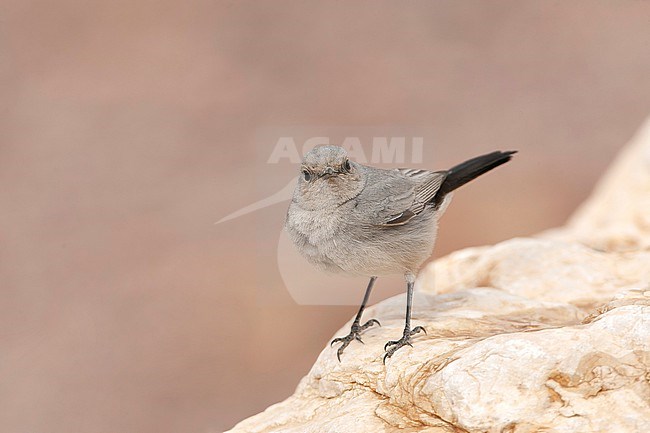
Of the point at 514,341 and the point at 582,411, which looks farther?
the point at 514,341

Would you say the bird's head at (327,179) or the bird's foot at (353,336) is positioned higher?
the bird's head at (327,179)

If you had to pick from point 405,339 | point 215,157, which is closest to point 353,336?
point 405,339

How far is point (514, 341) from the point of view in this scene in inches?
132

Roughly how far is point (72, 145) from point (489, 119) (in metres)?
6.28

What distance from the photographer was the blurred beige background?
322 inches

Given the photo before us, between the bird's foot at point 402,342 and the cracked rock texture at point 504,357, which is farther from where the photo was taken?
the bird's foot at point 402,342

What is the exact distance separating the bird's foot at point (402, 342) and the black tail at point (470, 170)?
90 cm

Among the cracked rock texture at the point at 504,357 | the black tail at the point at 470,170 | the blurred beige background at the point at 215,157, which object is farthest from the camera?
the blurred beige background at the point at 215,157

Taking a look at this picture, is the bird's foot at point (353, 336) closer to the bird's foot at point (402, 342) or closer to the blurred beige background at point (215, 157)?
the bird's foot at point (402, 342)

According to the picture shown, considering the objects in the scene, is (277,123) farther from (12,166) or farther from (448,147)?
(12,166)

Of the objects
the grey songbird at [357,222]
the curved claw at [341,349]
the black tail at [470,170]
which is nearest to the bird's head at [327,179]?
the grey songbird at [357,222]

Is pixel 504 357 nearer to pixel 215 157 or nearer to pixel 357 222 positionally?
pixel 357 222

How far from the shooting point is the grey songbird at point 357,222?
13.6 ft

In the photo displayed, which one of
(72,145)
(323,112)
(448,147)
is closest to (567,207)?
(448,147)
